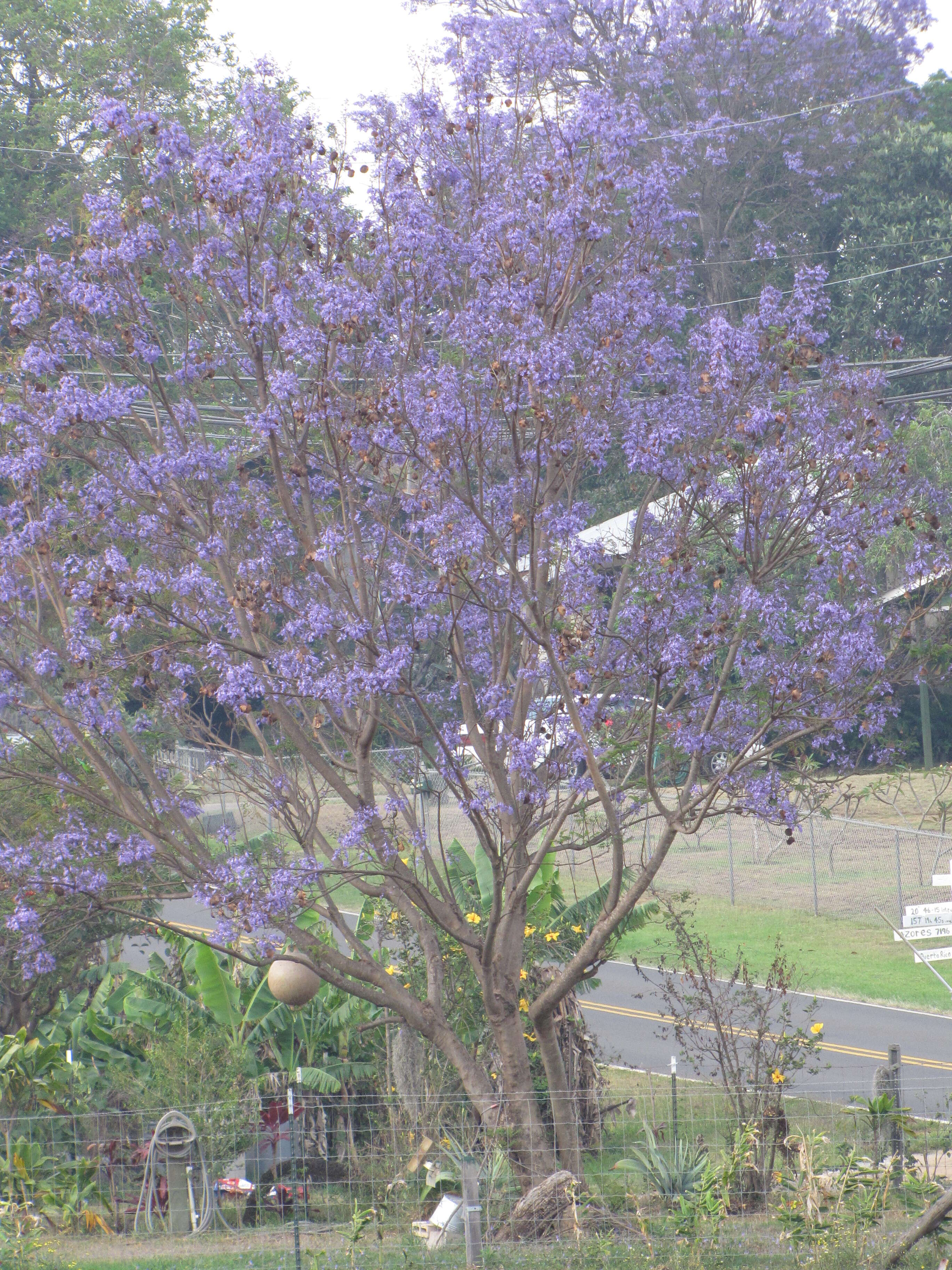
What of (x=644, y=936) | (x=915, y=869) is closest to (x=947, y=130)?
(x=915, y=869)

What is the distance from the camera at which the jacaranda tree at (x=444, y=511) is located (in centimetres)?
891

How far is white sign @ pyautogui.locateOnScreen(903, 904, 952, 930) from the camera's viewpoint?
344 inches

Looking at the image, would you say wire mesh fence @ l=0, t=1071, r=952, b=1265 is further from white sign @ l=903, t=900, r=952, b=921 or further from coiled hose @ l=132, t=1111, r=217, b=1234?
white sign @ l=903, t=900, r=952, b=921

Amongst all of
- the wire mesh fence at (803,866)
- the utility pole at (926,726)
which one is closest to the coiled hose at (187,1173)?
the wire mesh fence at (803,866)

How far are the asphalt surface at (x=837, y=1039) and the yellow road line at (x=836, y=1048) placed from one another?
16 millimetres

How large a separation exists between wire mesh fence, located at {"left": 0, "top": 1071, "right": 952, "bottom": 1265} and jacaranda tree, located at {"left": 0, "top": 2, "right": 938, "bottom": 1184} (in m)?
0.75

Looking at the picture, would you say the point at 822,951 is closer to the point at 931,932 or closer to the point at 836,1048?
the point at 836,1048

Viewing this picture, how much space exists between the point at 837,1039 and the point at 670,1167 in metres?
8.32

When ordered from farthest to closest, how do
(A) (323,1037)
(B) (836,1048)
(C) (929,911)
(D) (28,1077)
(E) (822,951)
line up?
(E) (822,951)
(B) (836,1048)
(A) (323,1037)
(D) (28,1077)
(C) (929,911)

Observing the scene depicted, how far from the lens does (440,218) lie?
1012 centimetres

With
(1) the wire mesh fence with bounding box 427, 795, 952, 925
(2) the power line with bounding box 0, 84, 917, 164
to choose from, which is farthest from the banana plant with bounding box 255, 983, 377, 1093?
(2) the power line with bounding box 0, 84, 917, 164

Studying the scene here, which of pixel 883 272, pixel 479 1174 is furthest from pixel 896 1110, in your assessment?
pixel 883 272

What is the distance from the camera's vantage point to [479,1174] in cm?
910

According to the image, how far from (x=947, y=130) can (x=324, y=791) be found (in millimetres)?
42975
